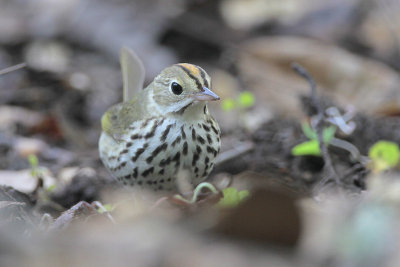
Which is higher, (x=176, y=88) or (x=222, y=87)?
(x=222, y=87)

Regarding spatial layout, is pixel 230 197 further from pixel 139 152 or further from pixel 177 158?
pixel 139 152

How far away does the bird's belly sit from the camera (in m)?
3.73

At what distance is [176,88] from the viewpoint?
386cm

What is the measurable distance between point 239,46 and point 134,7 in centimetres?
171

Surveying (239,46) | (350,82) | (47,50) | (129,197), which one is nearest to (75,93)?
(47,50)

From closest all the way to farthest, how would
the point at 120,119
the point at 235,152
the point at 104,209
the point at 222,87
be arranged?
the point at 104,209, the point at 120,119, the point at 235,152, the point at 222,87

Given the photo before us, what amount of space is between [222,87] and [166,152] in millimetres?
4001

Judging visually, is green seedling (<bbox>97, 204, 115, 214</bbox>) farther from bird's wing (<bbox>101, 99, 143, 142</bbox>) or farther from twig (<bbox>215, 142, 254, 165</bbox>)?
twig (<bbox>215, 142, 254, 165</bbox>)

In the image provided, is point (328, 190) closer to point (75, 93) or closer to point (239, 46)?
point (75, 93)

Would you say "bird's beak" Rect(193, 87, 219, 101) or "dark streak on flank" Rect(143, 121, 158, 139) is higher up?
"bird's beak" Rect(193, 87, 219, 101)

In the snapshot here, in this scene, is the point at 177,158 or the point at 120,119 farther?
the point at 120,119

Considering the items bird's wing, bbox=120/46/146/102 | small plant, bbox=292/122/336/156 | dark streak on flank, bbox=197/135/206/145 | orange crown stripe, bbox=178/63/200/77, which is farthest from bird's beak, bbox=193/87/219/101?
bird's wing, bbox=120/46/146/102

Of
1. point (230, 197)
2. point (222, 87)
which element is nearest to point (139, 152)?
point (230, 197)

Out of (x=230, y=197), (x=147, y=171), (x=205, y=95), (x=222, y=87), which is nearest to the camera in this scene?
(x=230, y=197)
